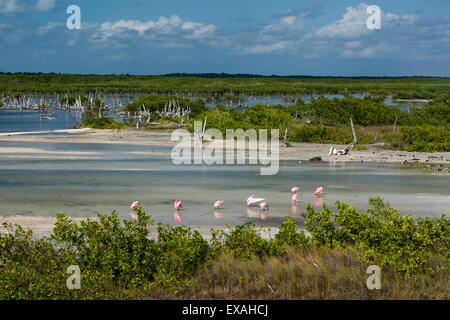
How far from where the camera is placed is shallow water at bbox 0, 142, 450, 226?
1820 centimetres

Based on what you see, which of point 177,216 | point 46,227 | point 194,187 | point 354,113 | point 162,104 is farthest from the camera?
point 162,104

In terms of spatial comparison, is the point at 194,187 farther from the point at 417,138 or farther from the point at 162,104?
the point at 162,104

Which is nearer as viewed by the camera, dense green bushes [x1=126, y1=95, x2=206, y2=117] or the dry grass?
the dry grass

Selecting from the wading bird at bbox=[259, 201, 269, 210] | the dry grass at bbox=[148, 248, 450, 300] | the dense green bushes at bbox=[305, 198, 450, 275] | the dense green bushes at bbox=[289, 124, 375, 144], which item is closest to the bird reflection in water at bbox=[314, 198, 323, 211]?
the wading bird at bbox=[259, 201, 269, 210]

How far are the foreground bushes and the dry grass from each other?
0.02m

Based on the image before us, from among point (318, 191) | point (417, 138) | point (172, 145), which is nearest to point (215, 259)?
point (318, 191)

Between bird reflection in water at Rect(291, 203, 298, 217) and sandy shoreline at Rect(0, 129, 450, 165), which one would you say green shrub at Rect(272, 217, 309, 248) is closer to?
bird reflection in water at Rect(291, 203, 298, 217)

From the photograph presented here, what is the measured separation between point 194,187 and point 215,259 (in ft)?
42.2

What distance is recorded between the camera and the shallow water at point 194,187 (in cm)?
1820

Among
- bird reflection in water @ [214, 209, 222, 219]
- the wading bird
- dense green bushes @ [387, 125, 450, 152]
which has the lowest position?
bird reflection in water @ [214, 209, 222, 219]

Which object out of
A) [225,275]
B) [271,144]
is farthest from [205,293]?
[271,144]

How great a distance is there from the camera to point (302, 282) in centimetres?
930

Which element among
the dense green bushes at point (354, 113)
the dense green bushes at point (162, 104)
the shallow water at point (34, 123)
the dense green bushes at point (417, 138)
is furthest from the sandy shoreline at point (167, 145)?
the dense green bushes at point (162, 104)
